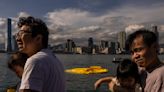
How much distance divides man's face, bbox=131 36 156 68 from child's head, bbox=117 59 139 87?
1.64 metres

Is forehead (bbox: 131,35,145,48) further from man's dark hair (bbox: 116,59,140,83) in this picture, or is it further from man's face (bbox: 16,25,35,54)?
man's dark hair (bbox: 116,59,140,83)

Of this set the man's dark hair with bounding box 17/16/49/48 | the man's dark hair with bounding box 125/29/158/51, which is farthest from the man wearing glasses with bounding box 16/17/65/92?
the man's dark hair with bounding box 125/29/158/51

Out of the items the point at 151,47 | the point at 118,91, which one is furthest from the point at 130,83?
the point at 151,47

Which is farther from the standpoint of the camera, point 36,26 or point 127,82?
point 127,82

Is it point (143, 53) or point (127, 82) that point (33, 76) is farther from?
point (127, 82)

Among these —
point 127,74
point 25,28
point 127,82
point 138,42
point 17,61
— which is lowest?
point 127,82

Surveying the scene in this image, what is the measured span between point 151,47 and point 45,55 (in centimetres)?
138

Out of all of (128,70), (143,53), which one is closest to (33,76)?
(143,53)

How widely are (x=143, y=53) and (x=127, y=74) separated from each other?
1856mm

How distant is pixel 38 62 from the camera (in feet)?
12.2

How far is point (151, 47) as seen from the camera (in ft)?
13.1

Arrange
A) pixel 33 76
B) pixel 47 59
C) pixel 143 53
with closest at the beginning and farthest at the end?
pixel 33 76, pixel 47 59, pixel 143 53

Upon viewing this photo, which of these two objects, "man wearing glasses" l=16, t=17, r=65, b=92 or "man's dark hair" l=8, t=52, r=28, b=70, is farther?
"man's dark hair" l=8, t=52, r=28, b=70

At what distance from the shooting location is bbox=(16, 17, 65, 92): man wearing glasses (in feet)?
12.0
